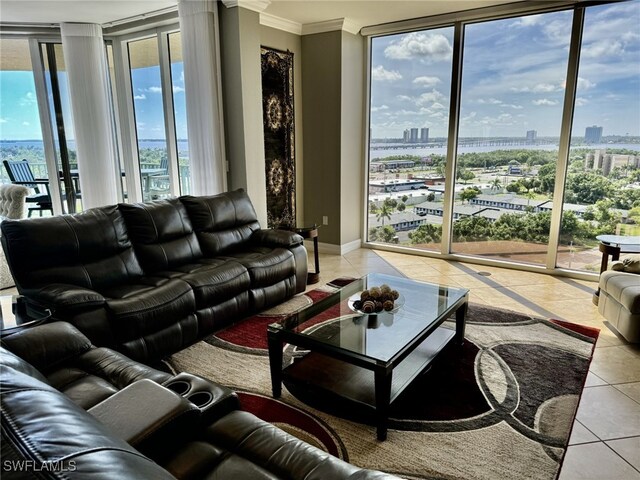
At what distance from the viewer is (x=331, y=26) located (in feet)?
16.4

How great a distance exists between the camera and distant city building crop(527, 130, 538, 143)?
4562 millimetres

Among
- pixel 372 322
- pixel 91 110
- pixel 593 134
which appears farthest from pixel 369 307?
pixel 91 110

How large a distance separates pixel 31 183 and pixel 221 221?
11.2 feet

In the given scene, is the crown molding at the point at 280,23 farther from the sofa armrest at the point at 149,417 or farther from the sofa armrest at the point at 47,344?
the sofa armrest at the point at 149,417

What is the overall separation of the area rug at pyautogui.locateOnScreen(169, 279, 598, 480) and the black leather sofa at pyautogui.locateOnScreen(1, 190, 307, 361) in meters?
0.28

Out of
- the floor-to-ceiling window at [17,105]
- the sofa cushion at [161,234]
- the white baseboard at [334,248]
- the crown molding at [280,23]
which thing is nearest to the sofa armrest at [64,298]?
the sofa cushion at [161,234]

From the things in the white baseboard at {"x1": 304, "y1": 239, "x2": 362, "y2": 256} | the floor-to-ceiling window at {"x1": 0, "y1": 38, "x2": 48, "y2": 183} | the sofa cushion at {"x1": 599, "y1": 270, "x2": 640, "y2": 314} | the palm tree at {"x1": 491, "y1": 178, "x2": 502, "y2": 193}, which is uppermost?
the floor-to-ceiling window at {"x1": 0, "y1": 38, "x2": 48, "y2": 183}

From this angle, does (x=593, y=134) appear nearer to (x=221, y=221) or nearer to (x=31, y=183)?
(x=221, y=221)

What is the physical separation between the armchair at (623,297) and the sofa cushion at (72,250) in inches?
139

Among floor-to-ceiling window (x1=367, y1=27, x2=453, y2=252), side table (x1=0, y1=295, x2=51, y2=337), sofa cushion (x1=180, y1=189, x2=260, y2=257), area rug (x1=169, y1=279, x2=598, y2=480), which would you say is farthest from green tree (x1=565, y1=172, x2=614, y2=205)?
side table (x1=0, y1=295, x2=51, y2=337)

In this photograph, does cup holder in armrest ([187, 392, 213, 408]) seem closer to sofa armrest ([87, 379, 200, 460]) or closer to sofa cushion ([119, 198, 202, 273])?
sofa armrest ([87, 379, 200, 460])

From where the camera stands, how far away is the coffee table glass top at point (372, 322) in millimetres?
2180

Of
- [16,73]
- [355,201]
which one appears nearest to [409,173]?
[355,201]

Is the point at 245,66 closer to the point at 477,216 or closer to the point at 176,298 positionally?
the point at 176,298
